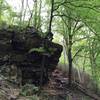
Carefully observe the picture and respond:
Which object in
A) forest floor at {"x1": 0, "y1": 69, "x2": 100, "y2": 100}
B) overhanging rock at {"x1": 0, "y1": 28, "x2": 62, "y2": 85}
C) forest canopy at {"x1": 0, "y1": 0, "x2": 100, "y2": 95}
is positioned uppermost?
forest canopy at {"x1": 0, "y1": 0, "x2": 100, "y2": 95}

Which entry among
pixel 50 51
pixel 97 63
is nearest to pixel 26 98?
pixel 50 51

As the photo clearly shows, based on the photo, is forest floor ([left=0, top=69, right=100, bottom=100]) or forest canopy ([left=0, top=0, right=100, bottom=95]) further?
forest canopy ([left=0, top=0, right=100, bottom=95])

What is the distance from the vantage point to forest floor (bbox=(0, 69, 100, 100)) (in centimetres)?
1620

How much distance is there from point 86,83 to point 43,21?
34.5ft

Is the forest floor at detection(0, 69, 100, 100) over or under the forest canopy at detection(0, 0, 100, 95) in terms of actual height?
under

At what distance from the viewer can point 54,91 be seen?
21.9 metres

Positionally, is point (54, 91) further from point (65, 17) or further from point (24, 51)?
point (65, 17)

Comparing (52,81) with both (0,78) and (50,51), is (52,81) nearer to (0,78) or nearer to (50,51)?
(50,51)

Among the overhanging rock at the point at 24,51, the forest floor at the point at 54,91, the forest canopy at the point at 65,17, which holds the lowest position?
the forest floor at the point at 54,91

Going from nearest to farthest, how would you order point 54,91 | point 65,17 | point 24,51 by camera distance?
1. point 24,51
2. point 54,91
3. point 65,17

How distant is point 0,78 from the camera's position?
1788 centimetres

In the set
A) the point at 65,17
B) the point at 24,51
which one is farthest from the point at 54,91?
the point at 65,17

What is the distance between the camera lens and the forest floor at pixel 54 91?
16.2 m

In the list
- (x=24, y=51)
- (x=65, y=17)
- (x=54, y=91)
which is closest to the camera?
(x=24, y=51)
